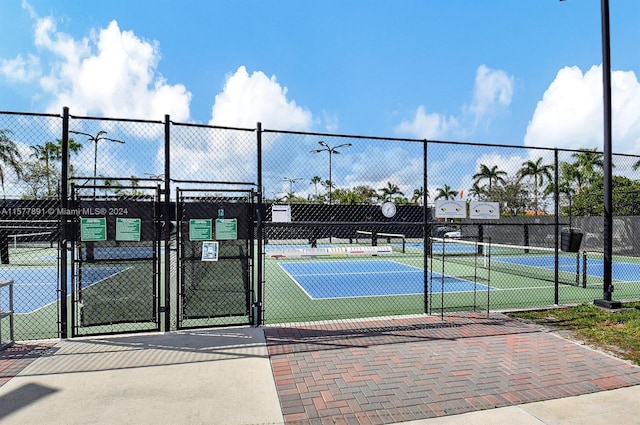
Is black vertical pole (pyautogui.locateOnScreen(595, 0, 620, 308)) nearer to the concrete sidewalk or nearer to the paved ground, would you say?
the paved ground

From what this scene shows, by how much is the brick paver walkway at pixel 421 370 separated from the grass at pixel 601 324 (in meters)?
0.42

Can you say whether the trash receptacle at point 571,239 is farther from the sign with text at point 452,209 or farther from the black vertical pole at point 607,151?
the sign with text at point 452,209

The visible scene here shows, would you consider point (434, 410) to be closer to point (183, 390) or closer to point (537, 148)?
point (183, 390)

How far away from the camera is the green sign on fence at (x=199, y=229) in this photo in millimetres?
6496

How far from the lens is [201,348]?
5684mm

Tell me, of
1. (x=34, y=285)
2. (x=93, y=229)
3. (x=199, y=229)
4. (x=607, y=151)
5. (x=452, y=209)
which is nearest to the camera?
(x=93, y=229)

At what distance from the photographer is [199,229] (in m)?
6.51

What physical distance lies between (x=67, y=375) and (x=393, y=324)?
4789mm

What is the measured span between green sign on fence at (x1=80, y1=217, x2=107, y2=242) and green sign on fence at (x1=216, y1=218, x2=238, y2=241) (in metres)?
1.70

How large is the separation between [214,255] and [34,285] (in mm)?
8906

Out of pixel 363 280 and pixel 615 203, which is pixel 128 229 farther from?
pixel 615 203

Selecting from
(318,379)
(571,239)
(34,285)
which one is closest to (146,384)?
(318,379)

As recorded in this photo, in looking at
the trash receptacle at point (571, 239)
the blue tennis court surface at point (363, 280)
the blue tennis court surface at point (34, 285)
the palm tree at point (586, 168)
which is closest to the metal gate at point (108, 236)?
the blue tennis court surface at point (34, 285)

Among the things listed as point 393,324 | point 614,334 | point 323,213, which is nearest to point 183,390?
point 393,324
